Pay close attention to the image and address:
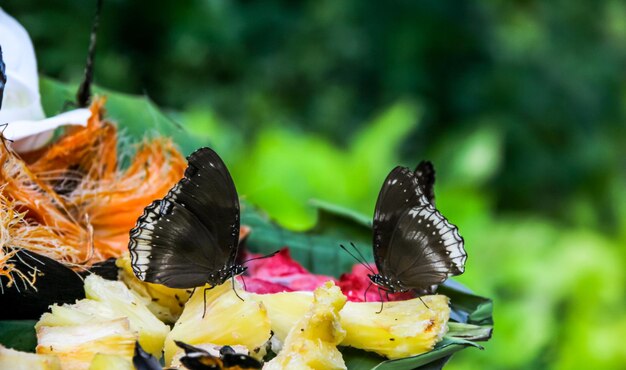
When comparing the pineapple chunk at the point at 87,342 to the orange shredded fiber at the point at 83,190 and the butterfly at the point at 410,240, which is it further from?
the butterfly at the point at 410,240

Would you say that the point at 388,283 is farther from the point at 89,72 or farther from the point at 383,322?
the point at 89,72

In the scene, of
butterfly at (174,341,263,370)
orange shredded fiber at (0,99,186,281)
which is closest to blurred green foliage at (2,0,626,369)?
orange shredded fiber at (0,99,186,281)

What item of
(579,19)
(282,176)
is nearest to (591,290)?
(282,176)

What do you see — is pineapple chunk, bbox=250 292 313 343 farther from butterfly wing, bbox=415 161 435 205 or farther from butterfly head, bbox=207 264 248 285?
butterfly wing, bbox=415 161 435 205

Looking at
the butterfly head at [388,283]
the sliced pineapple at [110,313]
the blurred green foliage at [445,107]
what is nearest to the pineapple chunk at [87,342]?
the sliced pineapple at [110,313]

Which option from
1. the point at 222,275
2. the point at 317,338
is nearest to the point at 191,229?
the point at 222,275


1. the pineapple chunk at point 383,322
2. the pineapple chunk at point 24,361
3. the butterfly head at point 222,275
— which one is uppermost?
the pineapple chunk at point 383,322
